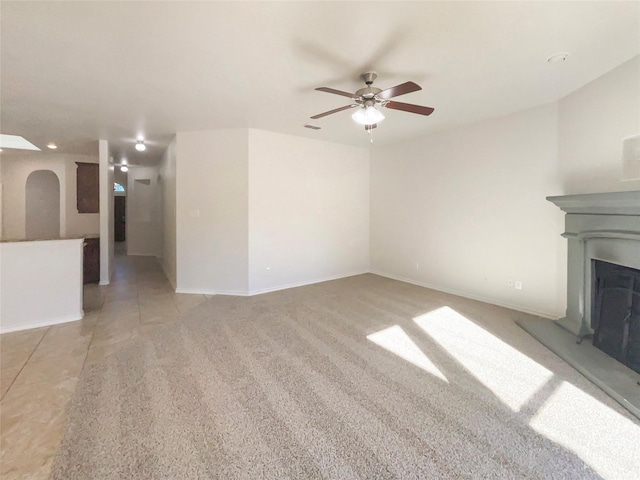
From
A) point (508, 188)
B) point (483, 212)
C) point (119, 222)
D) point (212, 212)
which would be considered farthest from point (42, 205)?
point (508, 188)

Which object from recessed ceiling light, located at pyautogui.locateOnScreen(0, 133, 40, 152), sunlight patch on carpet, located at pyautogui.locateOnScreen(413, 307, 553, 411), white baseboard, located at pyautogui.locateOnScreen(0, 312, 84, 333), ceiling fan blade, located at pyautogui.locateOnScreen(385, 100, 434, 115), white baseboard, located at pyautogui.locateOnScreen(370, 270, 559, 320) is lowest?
sunlight patch on carpet, located at pyautogui.locateOnScreen(413, 307, 553, 411)

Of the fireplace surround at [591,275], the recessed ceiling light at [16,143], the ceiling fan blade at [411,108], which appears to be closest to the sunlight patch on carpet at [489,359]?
the fireplace surround at [591,275]

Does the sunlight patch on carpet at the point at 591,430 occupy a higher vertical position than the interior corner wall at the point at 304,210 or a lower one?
lower

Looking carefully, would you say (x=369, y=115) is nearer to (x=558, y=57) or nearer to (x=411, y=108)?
(x=411, y=108)

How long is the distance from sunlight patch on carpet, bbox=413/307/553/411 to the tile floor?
2.84 meters

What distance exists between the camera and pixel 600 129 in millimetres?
2855

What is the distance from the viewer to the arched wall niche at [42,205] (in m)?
6.85

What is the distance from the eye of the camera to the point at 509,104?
11.3 feet

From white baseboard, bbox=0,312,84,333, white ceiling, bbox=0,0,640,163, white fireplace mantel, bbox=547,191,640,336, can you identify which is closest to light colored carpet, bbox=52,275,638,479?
white fireplace mantel, bbox=547,191,640,336

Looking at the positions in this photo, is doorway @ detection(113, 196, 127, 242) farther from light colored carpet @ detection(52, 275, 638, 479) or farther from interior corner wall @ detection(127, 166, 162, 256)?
light colored carpet @ detection(52, 275, 638, 479)

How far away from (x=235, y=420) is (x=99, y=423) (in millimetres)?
846

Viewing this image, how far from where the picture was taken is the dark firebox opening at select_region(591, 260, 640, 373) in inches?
90.4

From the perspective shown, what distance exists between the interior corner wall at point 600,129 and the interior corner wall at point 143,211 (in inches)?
339

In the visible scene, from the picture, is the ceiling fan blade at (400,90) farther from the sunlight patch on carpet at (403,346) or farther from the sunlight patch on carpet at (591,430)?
the sunlight patch on carpet at (591,430)
